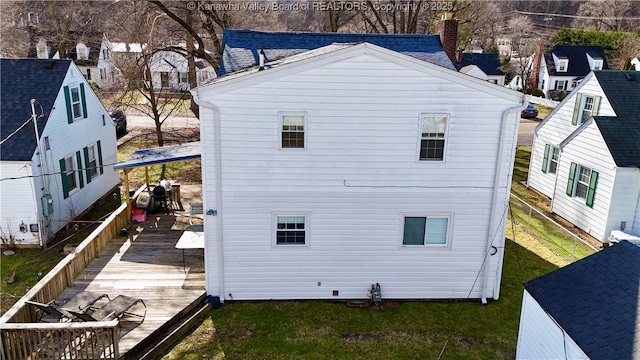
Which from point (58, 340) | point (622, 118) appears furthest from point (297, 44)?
point (622, 118)

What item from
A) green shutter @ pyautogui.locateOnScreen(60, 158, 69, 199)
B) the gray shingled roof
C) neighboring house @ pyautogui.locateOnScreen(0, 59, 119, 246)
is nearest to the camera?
neighboring house @ pyautogui.locateOnScreen(0, 59, 119, 246)

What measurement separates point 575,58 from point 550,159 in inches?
1447

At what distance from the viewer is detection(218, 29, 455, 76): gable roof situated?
48.6 ft

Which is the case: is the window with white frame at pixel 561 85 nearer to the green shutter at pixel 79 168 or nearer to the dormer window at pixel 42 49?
the green shutter at pixel 79 168

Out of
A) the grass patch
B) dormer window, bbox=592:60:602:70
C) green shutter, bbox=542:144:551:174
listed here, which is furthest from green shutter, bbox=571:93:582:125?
dormer window, bbox=592:60:602:70

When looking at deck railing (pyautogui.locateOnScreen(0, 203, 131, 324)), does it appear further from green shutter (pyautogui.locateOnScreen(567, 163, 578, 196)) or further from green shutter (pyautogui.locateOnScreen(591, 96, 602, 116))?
green shutter (pyautogui.locateOnScreen(591, 96, 602, 116))

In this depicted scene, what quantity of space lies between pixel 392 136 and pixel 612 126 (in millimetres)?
10963

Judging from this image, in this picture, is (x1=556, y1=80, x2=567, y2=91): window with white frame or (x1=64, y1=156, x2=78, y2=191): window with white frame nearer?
(x1=64, y1=156, x2=78, y2=191): window with white frame

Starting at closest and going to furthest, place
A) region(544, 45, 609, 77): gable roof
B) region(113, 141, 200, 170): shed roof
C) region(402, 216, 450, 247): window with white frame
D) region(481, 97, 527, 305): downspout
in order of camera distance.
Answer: region(481, 97, 527, 305): downspout, region(402, 216, 450, 247): window with white frame, region(113, 141, 200, 170): shed roof, region(544, 45, 609, 77): gable roof

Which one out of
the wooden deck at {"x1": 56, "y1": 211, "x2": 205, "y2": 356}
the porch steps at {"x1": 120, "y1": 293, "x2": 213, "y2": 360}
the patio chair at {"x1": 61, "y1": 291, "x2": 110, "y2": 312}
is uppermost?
the patio chair at {"x1": 61, "y1": 291, "x2": 110, "y2": 312}

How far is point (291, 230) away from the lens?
41.0 feet

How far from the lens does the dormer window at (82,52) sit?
2021 inches

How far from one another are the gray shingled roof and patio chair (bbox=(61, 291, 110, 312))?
57.3ft

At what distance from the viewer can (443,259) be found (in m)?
12.8
